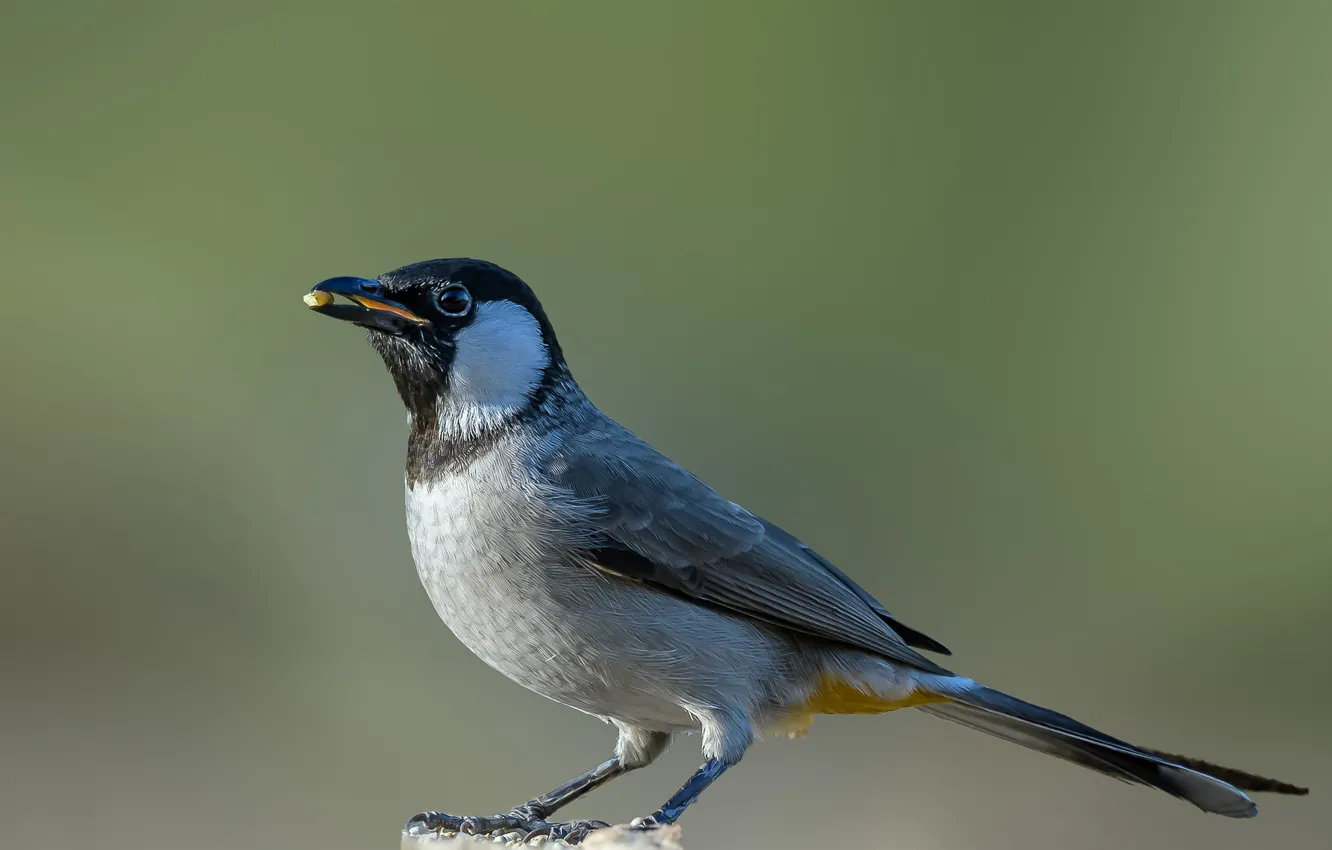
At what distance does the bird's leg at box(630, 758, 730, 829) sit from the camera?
230 cm

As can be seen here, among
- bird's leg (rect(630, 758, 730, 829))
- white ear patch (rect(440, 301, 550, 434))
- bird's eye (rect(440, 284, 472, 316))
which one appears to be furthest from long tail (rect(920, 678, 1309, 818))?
bird's eye (rect(440, 284, 472, 316))

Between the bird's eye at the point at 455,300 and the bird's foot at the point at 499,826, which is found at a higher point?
the bird's eye at the point at 455,300

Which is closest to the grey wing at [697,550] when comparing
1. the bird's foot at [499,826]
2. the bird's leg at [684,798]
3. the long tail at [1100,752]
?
the long tail at [1100,752]

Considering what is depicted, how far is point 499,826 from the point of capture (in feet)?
8.60

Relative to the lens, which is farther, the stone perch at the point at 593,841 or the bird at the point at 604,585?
the bird at the point at 604,585

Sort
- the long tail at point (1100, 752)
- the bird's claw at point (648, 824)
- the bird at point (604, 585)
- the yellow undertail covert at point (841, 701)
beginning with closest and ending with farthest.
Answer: the bird's claw at point (648, 824) < the bird at point (604, 585) < the long tail at point (1100, 752) < the yellow undertail covert at point (841, 701)

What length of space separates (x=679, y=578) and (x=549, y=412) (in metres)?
0.53

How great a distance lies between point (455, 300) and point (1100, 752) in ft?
6.10

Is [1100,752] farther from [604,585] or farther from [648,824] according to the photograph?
[604,585]

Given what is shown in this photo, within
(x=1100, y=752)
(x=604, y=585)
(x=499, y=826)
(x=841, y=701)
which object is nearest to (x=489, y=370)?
(x=604, y=585)

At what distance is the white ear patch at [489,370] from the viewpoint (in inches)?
104

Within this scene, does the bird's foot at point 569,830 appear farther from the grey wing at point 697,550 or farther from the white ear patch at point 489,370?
the white ear patch at point 489,370

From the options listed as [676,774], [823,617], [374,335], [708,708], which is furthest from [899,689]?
[676,774]

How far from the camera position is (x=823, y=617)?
266 cm
